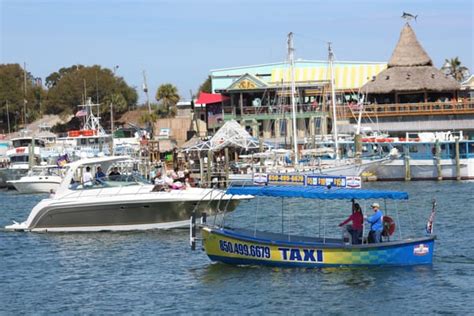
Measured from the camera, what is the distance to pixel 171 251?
37.8 meters

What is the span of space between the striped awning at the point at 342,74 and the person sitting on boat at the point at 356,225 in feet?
239

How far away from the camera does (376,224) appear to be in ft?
105

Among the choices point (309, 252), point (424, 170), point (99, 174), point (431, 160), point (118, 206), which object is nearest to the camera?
point (309, 252)

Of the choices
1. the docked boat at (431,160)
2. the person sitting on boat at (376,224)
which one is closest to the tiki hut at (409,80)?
the docked boat at (431,160)

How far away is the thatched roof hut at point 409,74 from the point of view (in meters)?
95.6

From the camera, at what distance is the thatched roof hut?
9562cm

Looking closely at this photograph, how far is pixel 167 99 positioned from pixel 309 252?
97.0 metres

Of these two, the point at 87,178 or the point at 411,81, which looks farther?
the point at 411,81

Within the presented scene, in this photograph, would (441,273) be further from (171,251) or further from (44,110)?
(44,110)

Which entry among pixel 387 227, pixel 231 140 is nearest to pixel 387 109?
pixel 231 140

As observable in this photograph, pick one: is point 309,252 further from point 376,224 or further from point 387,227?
point 387,227

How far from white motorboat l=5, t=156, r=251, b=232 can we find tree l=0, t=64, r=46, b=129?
299ft

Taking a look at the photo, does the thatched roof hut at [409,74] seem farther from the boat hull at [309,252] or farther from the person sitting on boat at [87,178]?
the boat hull at [309,252]

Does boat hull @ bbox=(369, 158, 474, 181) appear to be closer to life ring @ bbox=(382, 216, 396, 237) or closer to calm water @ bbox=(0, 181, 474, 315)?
calm water @ bbox=(0, 181, 474, 315)
